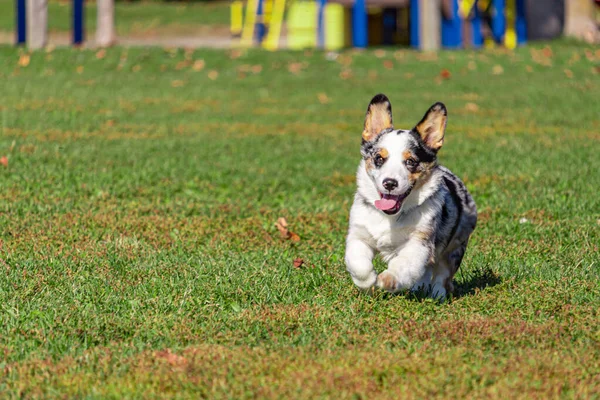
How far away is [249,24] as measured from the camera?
97.5ft

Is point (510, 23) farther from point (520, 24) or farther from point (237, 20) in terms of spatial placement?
point (237, 20)

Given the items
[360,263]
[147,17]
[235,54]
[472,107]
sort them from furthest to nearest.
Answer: [147,17] → [235,54] → [472,107] → [360,263]

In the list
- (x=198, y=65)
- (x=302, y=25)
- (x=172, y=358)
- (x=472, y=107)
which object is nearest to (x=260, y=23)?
(x=302, y=25)

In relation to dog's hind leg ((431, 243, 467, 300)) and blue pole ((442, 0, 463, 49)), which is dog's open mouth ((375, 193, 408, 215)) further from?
blue pole ((442, 0, 463, 49))

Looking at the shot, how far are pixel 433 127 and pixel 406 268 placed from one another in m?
0.93

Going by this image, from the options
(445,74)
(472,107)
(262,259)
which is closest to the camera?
(262,259)

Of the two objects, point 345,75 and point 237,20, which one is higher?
point 345,75

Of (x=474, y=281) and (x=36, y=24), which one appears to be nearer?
(x=474, y=281)

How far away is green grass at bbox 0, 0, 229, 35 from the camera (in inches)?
1626

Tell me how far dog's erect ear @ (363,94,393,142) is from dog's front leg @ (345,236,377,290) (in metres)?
0.68

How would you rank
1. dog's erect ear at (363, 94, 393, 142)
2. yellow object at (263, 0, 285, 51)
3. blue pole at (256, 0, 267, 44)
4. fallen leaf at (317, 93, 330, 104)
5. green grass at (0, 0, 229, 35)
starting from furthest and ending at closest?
green grass at (0, 0, 229, 35)
blue pole at (256, 0, 267, 44)
yellow object at (263, 0, 285, 51)
fallen leaf at (317, 93, 330, 104)
dog's erect ear at (363, 94, 393, 142)

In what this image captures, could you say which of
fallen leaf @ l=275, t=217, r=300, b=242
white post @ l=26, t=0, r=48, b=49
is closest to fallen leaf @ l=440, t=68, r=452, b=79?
white post @ l=26, t=0, r=48, b=49

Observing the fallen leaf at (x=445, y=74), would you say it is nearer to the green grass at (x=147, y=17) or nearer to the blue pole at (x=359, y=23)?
the blue pole at (x=359, y=23)

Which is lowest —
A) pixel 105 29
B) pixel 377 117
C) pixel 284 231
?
pixel 105 29
